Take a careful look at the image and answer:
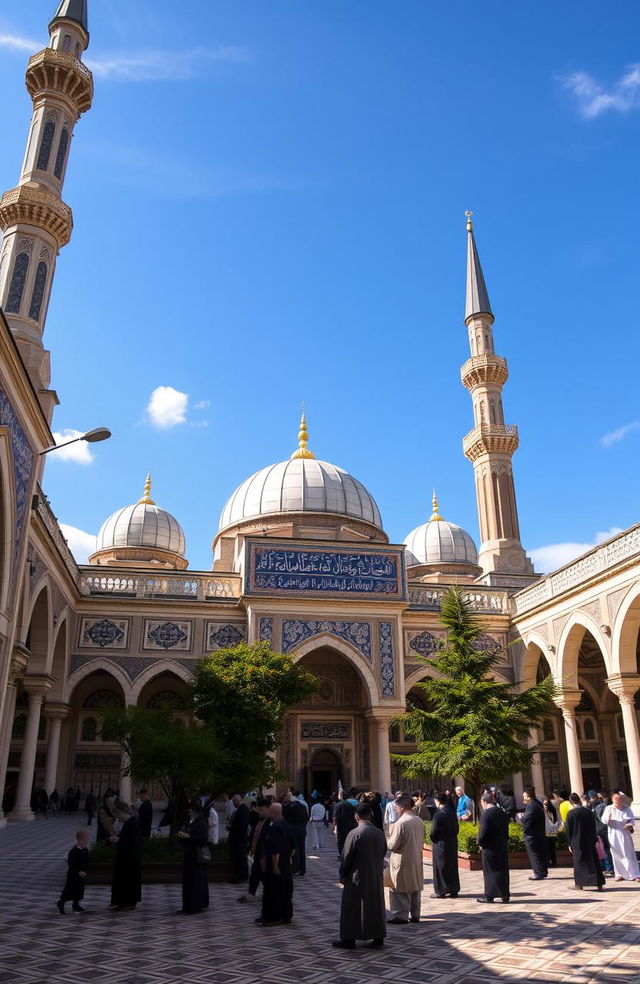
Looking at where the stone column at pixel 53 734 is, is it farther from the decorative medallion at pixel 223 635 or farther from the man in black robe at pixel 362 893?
the man in black robe at pixel 362 893

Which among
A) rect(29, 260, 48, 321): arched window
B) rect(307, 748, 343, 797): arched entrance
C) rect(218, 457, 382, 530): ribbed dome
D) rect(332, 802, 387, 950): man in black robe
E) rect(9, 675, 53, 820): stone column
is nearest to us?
rect(332, 802, 387, 950): man in black robe

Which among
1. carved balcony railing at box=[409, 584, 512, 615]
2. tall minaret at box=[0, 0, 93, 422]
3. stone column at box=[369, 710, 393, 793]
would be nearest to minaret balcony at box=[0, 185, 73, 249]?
tall minaret at box=[0, 0, 93, 422]

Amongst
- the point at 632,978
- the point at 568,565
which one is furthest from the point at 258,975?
the point at 568,565

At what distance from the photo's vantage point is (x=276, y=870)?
6172mm

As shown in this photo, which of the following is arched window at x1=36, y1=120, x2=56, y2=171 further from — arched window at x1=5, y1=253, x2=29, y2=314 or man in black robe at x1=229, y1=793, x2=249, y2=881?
man in black robe at x1=229, y1=793, x2=249, y2=881

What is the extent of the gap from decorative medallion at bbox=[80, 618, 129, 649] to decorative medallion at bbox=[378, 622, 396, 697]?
264 inches

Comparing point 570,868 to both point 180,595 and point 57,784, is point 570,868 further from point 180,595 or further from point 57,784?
point 57,784

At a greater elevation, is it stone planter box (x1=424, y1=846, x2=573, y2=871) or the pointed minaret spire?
the pointed minaret spire

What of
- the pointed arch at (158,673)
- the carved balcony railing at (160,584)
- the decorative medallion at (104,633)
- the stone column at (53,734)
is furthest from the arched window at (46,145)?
the stone column at (53,734)

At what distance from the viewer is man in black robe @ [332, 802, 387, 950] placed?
17.7 feet

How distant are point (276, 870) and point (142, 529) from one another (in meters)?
24.9

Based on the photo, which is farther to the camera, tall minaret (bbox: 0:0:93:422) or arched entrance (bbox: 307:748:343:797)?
arched entrance (bbox: 307:748:343:797)

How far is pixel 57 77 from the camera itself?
66.1 feet

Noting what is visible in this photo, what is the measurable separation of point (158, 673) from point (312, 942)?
14.8 metres
